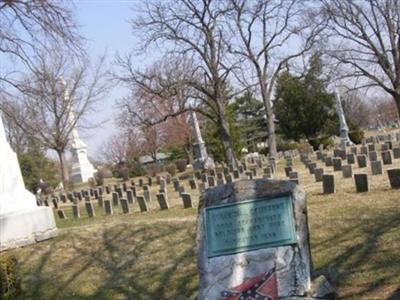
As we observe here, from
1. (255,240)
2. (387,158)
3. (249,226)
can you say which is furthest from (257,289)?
(387,158)

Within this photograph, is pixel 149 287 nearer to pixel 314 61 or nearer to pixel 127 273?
pixel 127 273

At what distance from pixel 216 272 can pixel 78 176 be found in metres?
42.6

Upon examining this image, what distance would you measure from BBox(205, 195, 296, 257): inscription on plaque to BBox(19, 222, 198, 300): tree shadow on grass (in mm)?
1828

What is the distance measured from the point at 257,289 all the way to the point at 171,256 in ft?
11.6

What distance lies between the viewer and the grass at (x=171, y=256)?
247 inches

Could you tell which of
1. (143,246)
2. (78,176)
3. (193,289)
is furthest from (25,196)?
(78,176)

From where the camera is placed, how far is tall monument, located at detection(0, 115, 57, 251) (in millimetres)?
9359

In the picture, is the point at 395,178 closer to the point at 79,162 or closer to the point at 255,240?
the point at 255,240

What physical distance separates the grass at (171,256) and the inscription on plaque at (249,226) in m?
0.73

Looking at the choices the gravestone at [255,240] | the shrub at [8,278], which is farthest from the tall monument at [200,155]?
the gravestone at [255,240]

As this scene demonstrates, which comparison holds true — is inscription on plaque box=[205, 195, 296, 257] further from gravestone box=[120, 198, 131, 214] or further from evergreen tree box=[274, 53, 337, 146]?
evergreen tree box=[274, 53, 337, 146]

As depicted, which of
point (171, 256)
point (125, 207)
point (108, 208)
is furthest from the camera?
point (108, 208)

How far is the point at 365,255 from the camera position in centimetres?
668

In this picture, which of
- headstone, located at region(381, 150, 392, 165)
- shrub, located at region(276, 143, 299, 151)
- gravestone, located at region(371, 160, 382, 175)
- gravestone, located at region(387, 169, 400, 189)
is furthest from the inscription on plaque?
shrub, located at region(276, 143, 299, 151)
